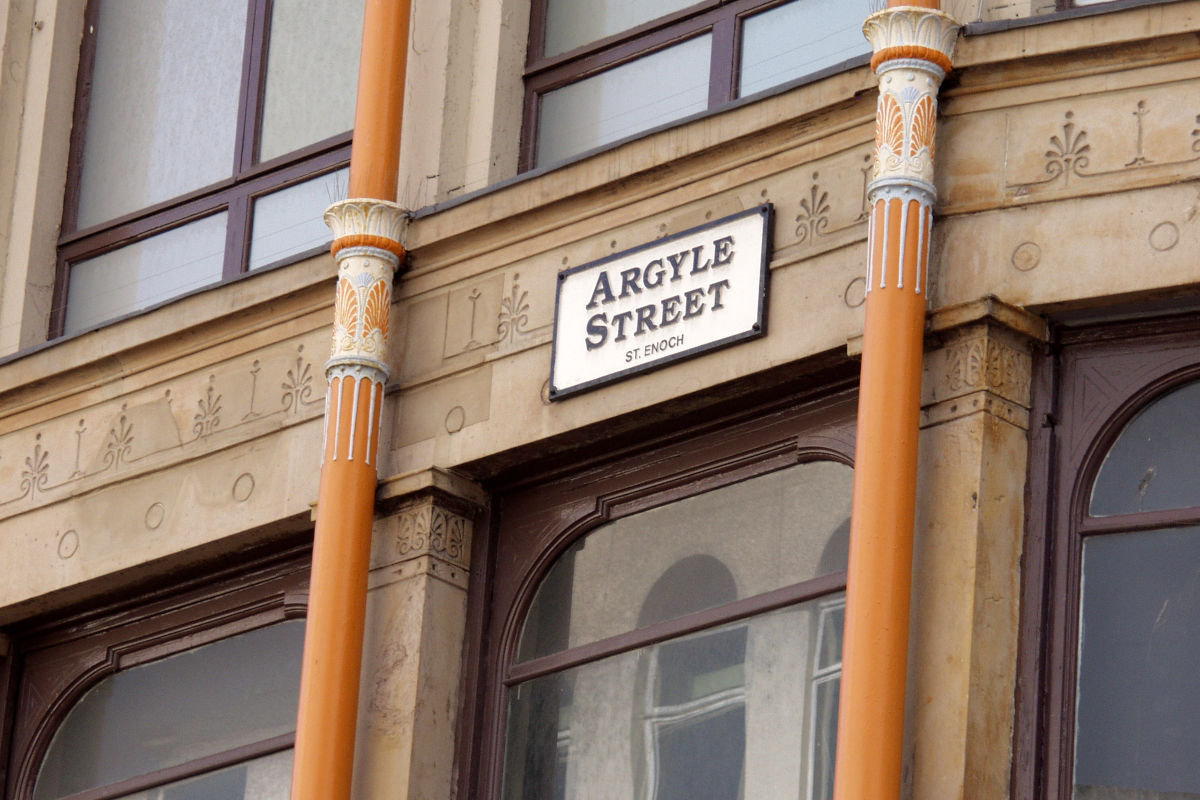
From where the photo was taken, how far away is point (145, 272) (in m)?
15.5

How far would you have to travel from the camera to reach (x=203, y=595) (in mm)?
14297

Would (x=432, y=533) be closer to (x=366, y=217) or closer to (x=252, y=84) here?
(x=366, y=217)

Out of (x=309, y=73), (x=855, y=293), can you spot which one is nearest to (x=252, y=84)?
(x=309, y=73)

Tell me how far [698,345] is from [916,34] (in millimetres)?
1586

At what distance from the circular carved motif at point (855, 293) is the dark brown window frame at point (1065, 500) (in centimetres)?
76

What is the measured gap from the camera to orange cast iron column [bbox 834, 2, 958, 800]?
10898 millimetres

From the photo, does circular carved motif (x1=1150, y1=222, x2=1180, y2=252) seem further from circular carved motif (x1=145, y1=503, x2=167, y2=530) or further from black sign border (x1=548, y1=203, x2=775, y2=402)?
circular carved motif (x1=145, y1=503, x2=167, y2=530)

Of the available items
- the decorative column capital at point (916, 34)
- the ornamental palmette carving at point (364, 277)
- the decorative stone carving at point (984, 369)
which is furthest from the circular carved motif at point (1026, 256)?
the ornamental palmette carving at point (364, 277)

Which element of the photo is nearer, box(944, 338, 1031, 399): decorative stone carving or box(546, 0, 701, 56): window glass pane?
box(944, 338, 1031, 399): decorative stone carving

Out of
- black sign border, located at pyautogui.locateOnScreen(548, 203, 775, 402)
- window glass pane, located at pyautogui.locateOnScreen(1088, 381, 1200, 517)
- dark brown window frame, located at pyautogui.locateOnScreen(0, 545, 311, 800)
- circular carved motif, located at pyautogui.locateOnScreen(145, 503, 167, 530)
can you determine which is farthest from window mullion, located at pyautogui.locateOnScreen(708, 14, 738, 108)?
circular carved motif, located at pyautogui.locateOnScreen(145, 503, 167, 530)

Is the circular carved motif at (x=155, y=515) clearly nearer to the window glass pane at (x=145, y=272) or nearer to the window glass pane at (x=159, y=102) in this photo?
the window glass pane at (x=145, y=272)

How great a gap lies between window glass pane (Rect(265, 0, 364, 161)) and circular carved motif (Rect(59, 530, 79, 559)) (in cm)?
217

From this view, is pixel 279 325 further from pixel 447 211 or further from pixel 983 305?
pixel 983 305

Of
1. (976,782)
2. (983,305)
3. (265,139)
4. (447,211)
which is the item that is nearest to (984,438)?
(983,305)
